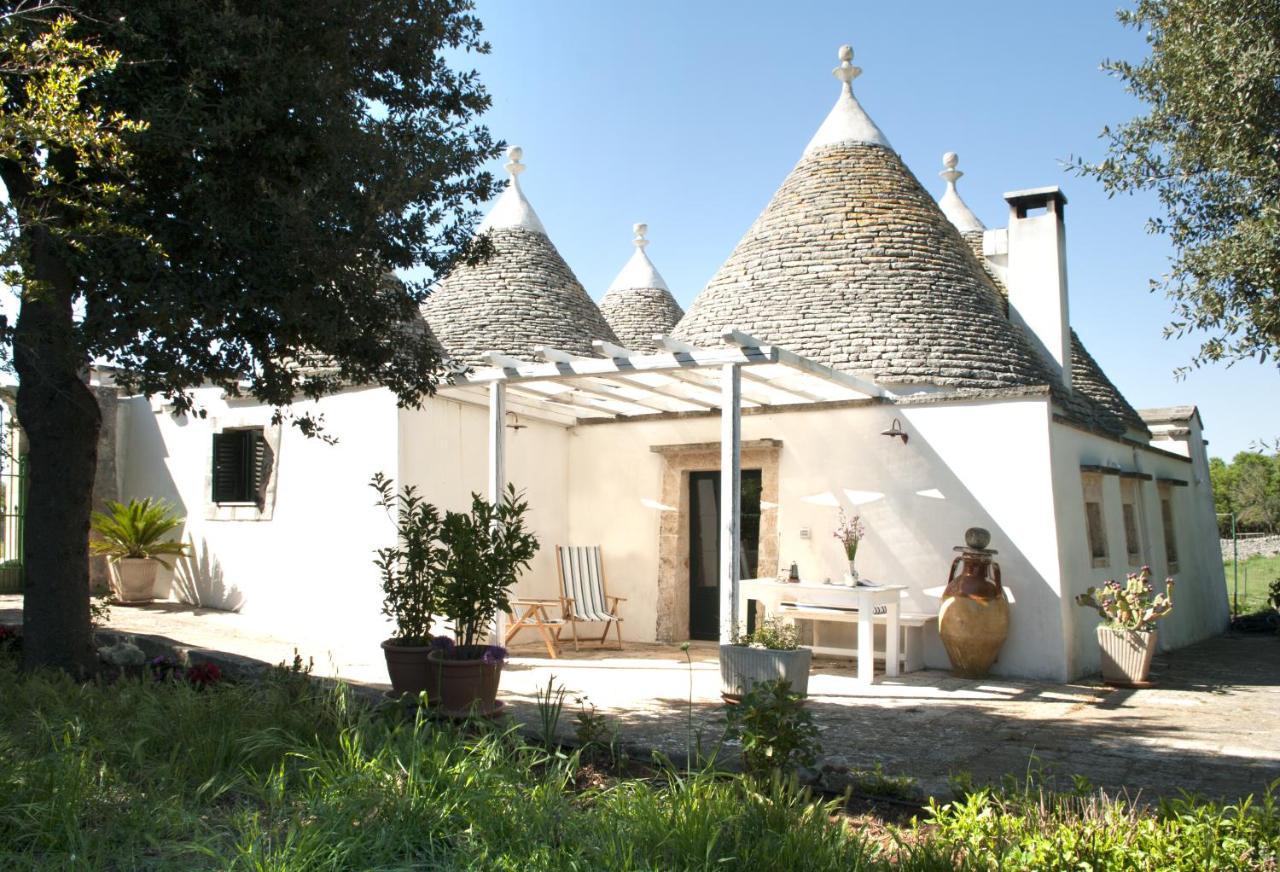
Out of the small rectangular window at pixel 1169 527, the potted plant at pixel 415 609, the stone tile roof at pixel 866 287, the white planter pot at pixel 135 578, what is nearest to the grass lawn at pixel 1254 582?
the small rectangular window at pixel 1169 527

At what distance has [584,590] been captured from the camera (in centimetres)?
1146

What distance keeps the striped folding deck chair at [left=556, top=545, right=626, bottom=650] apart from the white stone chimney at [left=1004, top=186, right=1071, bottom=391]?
6.15m

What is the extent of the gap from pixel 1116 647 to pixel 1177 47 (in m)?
5.14

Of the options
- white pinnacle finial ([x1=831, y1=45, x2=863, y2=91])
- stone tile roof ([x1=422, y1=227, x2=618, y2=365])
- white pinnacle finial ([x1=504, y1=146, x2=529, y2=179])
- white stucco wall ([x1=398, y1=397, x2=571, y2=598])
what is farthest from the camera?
white pinnacle finial ([x1=504, y1=146, x2=529, y2=179])

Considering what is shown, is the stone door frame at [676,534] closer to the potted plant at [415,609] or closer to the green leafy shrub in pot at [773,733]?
the potted plant at [415,609]

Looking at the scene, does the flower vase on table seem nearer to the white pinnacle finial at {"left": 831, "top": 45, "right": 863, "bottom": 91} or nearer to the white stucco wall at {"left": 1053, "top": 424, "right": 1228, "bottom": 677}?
the white stucco wall at {"left": 1053, "top": 424, "right": 1228, "bottom": 677}

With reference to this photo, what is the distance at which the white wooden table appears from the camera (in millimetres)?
9141

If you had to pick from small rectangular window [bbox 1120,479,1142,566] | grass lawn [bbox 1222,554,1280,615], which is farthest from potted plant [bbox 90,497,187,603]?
grass lawn [bbox 1222,554,1280,615]

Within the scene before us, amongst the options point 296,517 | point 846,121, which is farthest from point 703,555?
point 846,121

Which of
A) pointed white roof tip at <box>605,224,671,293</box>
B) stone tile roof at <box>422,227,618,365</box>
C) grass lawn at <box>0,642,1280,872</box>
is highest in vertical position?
pointed white roof tip at <box>605,224,671,293</box>

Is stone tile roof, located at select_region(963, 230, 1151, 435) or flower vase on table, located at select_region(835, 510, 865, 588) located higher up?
stone tile roof, located at select_region(963, 230, 1151, 435)

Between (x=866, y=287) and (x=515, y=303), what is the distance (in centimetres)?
471

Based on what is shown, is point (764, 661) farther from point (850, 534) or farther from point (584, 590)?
point (584, 590)

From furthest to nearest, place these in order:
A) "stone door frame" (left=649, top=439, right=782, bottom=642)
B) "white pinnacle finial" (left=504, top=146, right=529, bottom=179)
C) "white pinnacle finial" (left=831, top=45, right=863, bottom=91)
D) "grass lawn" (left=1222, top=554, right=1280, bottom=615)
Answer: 1. "grass lawn" (left=1222, top=554, right=1280, bottom=615)
2. "white pinnacle finial" (left=504, top=146, right=529, bottom=179)
3. "white pinnacle finial" (left=831, top=45, right=863, bottom=91)
4. "stone door frame" (left=649, top=439, right=782, bottom=642)
